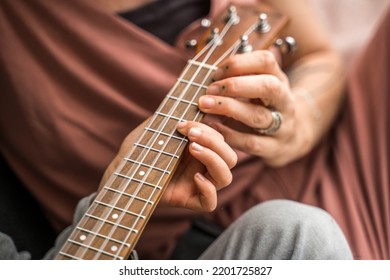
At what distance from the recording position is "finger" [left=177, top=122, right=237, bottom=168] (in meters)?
0.50

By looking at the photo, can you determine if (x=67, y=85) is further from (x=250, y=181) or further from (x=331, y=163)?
(x=331, y=163)

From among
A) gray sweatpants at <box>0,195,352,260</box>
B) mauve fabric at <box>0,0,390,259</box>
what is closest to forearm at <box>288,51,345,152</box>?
mauve fabric at <box>0,0,390,259</box>

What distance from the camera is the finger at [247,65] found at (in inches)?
21.8

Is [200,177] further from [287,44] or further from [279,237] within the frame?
[287,44]

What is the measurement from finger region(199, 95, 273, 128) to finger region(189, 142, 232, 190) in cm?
5

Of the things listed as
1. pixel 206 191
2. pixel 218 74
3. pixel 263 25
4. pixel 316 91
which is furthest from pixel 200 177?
pixel 316 91

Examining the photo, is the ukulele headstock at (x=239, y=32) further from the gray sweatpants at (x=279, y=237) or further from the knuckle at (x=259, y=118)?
the gray sweatpants at (x=279, y=237)

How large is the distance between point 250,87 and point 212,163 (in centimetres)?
10

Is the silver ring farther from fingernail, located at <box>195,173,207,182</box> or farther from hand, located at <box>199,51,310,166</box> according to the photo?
fingernail, located at <box>195,173,207,182</box>

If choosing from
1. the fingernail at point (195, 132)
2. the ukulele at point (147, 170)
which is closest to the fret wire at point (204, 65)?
the ukulele at point (147, 170)

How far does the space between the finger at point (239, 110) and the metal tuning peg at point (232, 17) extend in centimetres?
13

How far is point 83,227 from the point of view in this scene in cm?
48
